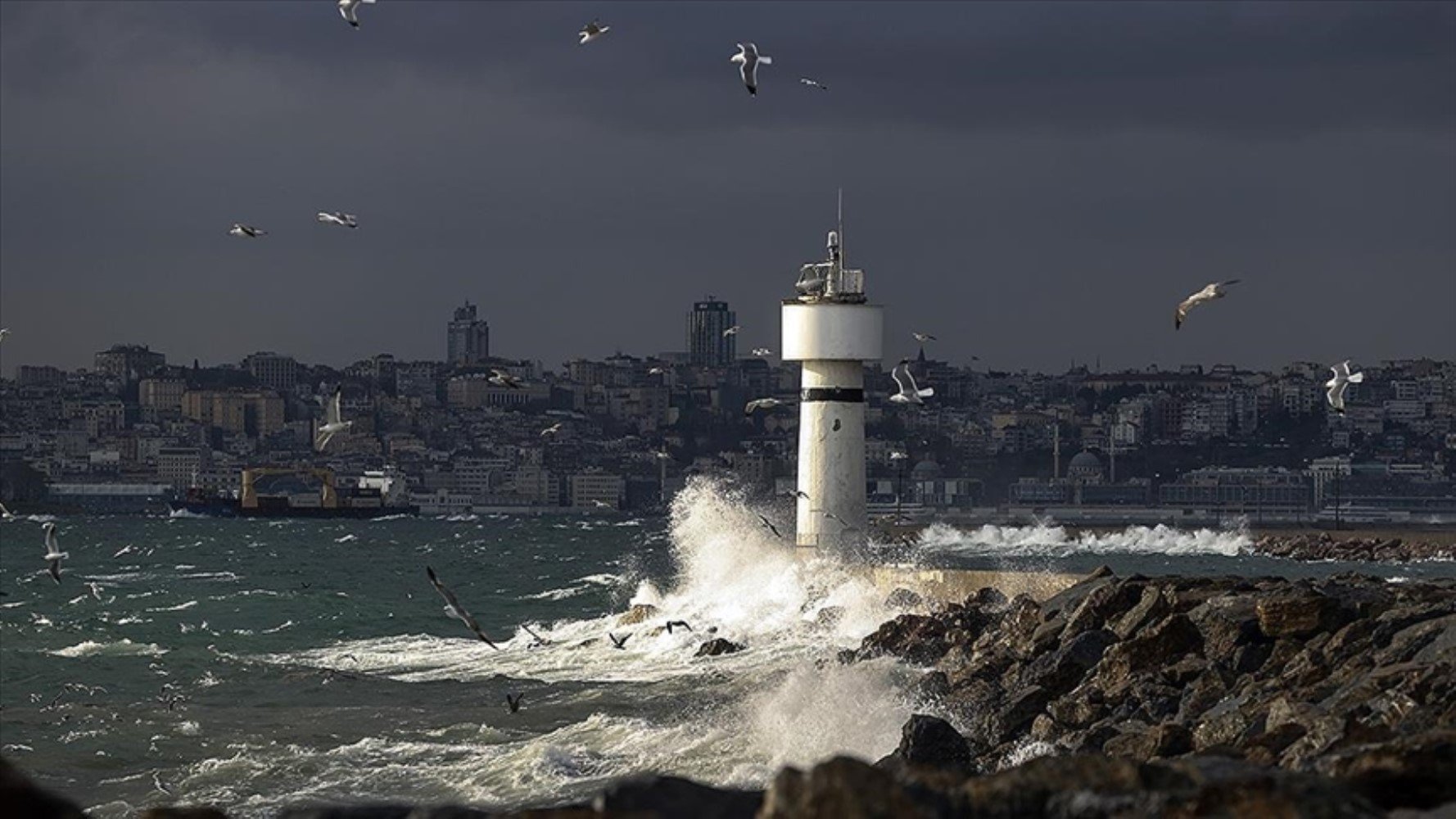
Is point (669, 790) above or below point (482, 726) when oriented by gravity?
above

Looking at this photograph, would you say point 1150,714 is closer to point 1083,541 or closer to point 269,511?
point 1083,541

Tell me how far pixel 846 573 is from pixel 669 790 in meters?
22.3

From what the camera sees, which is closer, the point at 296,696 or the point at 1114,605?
the point at 1114,605

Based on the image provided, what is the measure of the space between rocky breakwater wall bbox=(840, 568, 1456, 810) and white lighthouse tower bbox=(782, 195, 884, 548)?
18.6 feet

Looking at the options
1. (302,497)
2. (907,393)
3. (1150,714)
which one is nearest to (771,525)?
(907,393)

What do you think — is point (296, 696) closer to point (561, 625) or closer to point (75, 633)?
point (561, 625)

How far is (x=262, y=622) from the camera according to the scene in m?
42.0

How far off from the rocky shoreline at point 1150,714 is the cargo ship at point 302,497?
4322 inches

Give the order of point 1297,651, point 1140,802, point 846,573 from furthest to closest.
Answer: point 846,573 → point 1297,651 → point 1140,802

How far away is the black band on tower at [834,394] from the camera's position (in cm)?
2938

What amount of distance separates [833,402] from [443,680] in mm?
5544

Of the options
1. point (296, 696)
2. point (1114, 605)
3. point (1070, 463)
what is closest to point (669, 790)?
point (1114, 605)

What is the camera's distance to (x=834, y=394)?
1156 inches

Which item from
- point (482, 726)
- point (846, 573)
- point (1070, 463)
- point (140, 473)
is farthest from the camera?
point (140, 473)
